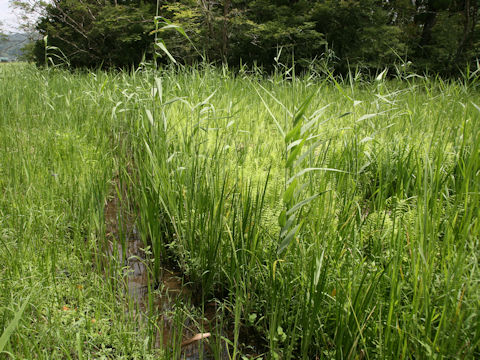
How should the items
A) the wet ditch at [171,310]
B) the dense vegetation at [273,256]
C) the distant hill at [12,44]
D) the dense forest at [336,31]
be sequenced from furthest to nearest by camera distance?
the distant hill at [12,44] < the dense forest at [336,31] < the wet ditch at [171,310] < the dense vegetation at [273,256]

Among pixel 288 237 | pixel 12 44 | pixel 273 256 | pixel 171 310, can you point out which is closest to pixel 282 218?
pixel 288 237

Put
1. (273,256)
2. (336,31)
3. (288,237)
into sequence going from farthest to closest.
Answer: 1. (336,31)
2. (273,256)
3. (288,237)

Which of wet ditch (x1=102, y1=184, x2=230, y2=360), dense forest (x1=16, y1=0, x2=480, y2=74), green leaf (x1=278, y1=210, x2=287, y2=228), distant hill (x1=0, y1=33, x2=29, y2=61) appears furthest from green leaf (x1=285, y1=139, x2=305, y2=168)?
distant hill (x1=0, y1=33, x2=29, y2=61)

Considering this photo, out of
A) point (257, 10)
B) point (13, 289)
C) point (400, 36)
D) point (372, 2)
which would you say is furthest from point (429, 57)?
point (13, 289)

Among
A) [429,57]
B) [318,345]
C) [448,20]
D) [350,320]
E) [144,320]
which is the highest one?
[448,20]

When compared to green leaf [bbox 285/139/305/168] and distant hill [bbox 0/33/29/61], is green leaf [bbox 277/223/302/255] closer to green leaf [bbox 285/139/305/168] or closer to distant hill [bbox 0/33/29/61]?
green leaf [bbox 285/139/305/168]

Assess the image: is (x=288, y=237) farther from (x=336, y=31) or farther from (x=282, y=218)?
(x=336, y=31)

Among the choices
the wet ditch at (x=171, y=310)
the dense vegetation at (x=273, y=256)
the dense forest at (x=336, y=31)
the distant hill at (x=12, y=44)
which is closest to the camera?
the dense vegetation at (x=273, y=256)

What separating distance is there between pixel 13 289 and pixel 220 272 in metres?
0.83

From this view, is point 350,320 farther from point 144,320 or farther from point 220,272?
point 144,320

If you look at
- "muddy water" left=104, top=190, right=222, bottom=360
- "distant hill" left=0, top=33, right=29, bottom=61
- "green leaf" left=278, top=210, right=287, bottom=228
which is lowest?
"muddy water" left=104, top=190, right=222, bottom=360

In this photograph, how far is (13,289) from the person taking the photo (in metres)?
1.28

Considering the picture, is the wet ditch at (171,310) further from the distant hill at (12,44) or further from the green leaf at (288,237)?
the distant hill at (12,44)

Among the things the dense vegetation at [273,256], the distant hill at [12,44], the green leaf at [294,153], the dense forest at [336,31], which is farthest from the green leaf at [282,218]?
the distant hill at [12,44]
